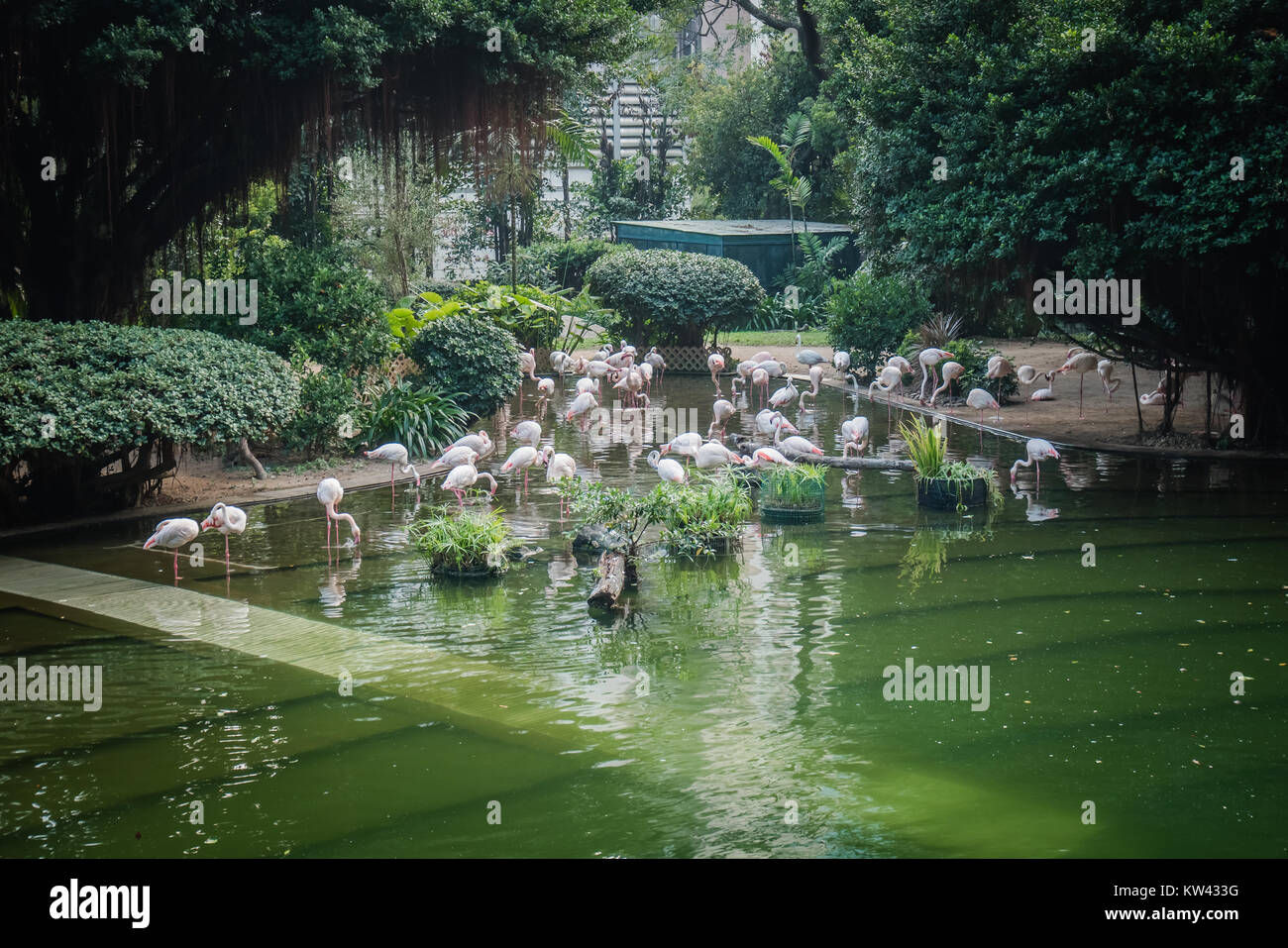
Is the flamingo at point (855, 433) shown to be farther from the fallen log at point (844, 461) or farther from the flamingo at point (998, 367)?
the flamingo at point (998, 367)

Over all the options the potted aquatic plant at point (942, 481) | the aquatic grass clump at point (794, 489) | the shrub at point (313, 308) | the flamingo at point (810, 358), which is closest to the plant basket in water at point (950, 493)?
the potted aquatic plant at point (942, 481)

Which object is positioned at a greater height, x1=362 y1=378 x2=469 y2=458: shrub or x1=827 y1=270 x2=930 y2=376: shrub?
x1=827 y1=270 x2=930 y2=376: shrub

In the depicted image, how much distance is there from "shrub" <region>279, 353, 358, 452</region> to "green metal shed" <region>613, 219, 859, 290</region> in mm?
17898

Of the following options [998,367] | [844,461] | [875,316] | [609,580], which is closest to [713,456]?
[844,461]

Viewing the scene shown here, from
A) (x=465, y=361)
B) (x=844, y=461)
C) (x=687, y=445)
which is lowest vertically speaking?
(x=844, y=461)

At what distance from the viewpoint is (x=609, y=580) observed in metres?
8.96

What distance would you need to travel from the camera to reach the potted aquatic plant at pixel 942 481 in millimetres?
12062

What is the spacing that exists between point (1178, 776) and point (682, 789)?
248cm

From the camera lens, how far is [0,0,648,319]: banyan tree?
12.1 metres

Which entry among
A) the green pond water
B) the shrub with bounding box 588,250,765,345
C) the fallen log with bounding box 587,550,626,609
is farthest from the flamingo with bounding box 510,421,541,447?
the shrub with bounding box 588,250,765,345

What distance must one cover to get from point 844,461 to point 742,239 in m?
18.7

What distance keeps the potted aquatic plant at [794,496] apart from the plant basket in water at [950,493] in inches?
46.8

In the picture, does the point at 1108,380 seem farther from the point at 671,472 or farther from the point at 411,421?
the point at 411,421

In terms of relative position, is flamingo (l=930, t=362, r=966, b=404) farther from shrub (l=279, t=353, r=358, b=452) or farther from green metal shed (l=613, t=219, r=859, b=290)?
green metal shed (l=613, t=219, r=859, b=290)
